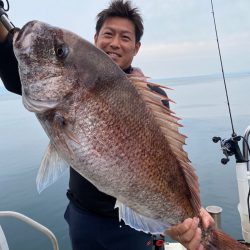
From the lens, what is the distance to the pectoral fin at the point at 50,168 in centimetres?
179

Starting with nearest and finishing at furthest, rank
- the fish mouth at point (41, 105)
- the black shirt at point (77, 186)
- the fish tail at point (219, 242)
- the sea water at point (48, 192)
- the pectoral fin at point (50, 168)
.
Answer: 1. the fish mouth at point (41, 105)
2. the pectoral fin at point (50, 168)
3. the fish tail at point (219, 242)
4. the black shirt at point (77, 186)
5. the sea water at point (48, 192)

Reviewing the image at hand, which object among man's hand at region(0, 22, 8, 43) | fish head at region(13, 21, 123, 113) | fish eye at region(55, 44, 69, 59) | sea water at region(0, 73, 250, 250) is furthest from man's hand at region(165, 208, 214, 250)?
sea water at region(0, 73, 250, 250)

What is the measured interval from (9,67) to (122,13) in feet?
4.16

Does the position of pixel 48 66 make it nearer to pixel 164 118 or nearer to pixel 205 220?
pixel 164 118

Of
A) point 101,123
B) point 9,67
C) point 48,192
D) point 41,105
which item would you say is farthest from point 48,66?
point 48,192

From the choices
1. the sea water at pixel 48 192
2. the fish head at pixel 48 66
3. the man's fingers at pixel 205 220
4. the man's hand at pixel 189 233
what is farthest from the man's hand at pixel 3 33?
the sea water at pixel 48 192

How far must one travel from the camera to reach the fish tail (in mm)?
2096

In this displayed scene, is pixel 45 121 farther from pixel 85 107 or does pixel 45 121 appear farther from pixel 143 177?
pixel 143 177

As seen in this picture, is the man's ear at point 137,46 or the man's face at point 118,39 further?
the man's ear at point 137,46

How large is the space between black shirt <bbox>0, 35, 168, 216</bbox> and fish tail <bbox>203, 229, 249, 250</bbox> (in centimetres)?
88

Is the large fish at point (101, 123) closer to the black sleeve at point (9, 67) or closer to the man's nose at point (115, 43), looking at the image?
the black sleeve at point (9, 67)

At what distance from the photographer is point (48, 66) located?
1722 mm

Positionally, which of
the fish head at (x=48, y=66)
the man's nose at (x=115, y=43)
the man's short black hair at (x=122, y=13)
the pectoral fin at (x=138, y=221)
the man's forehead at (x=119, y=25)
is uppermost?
the man's short black hair at (x=122, y=13)

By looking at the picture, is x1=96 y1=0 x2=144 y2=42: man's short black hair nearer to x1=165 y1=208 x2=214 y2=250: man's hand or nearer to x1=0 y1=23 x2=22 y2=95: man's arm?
x1=0 y1=23 x2=22 y2=95: man's arm
